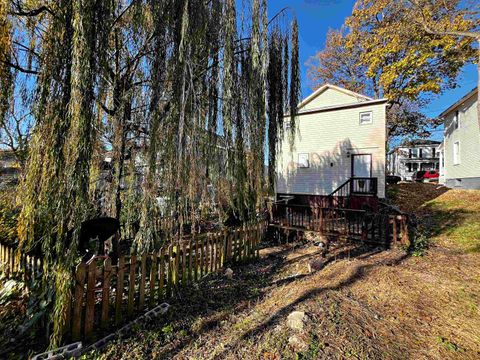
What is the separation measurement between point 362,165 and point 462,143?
7940mm

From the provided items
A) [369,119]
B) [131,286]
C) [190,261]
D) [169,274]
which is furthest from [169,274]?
[369,119]

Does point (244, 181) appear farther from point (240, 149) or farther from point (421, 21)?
point (421, 21)

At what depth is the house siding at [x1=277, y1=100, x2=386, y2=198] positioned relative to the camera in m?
11.0

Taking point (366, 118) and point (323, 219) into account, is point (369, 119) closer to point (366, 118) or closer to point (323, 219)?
point (366, 118)

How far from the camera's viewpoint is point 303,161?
13.1 m

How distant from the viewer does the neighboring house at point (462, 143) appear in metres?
12.6

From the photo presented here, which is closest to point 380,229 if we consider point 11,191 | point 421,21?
point 11,191

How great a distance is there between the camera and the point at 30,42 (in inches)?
108

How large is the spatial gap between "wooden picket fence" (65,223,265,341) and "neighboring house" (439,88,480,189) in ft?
47.8

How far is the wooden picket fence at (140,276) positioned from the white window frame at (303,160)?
8.39 metres

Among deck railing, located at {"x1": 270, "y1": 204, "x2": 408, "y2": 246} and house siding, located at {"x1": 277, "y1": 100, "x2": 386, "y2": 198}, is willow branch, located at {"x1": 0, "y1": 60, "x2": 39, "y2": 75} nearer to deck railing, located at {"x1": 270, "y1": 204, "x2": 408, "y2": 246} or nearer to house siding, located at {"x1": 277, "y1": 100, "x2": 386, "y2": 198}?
deck railing, located at {"x1": 270, "y1": 204, "x2": 408, "y2": 246}

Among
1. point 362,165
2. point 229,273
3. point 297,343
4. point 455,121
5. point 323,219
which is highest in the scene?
point 455,121

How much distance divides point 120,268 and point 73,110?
6.54 feet

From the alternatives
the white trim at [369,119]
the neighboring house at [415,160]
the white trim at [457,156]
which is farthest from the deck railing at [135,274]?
the neighboring house at [415,160]
